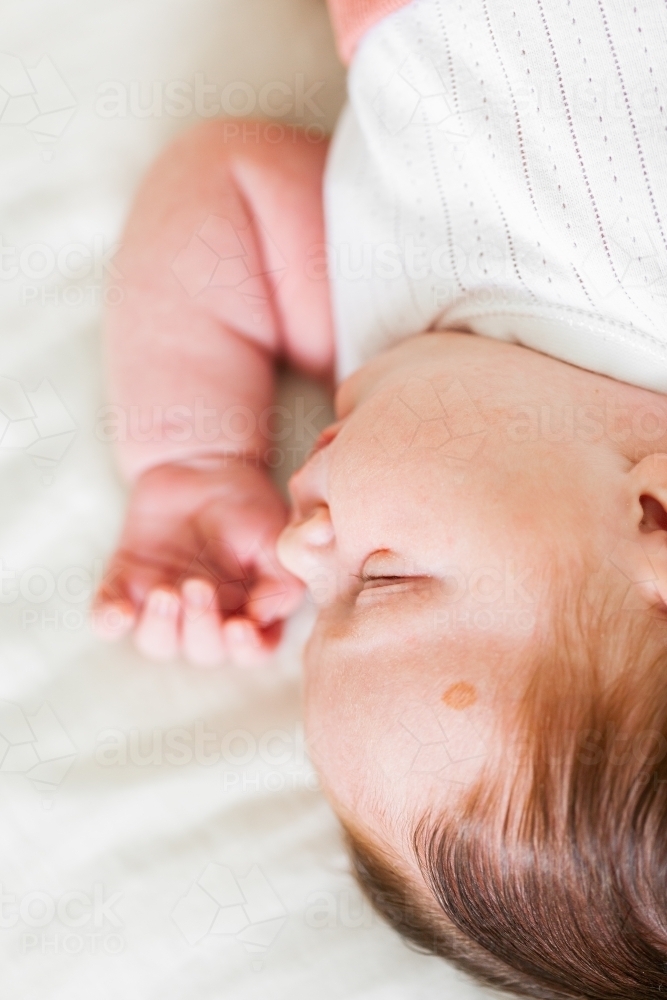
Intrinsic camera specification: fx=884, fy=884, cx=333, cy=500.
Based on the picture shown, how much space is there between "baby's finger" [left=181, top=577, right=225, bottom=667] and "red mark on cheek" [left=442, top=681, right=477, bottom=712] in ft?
1.02

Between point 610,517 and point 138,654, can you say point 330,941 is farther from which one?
point 610,517

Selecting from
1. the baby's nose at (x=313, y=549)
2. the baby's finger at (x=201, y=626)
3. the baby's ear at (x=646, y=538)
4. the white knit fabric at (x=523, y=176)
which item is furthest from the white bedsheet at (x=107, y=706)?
the baby's ear at (x=646, y=538)

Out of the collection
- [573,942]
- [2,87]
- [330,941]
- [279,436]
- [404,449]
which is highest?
[2,87]

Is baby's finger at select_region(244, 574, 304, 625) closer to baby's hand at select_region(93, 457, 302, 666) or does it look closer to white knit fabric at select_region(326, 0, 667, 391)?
baby's hand at select_region(93, 457, 302, 666)

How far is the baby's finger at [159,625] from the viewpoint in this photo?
84 centimetres

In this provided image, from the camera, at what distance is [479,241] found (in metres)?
0.78

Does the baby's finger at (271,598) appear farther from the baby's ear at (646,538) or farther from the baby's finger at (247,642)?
the baby's ear at (646,538)

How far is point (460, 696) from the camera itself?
601mm

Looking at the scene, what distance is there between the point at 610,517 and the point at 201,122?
677 millimetres

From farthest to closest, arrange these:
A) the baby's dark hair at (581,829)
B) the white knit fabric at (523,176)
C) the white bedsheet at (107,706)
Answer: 1. the white bedsheet at (107,706)
2. the white knit fabric at (523,176)
3. the baby's dark hair at (581,829)

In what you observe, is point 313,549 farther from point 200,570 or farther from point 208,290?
point 208,290

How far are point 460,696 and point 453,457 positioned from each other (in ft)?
0.58

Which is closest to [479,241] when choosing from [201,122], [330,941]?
[201,122]

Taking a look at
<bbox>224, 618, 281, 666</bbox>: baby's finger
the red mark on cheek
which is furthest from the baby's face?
<bbox>224, 618, 281, 666</bbox>: baby's finger
